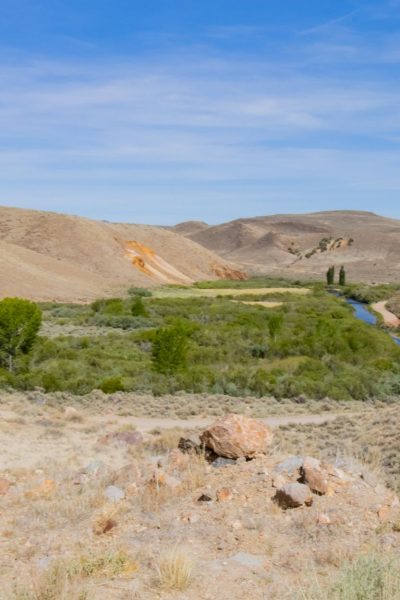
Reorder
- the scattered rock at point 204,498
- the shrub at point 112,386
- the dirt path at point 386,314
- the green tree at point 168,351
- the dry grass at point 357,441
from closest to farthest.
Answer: the scattered rock at point 204,498 < the dry grass at point 357,441 < the shrub at point 112,386 < the green tree at point 168,351 < the dirt path at point 386,314

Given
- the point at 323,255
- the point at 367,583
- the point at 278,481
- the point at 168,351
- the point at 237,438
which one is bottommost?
the point at 168,351

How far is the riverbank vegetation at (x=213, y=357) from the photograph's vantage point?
2598 centimetres

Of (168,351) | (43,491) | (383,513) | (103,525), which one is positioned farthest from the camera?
(168,351)

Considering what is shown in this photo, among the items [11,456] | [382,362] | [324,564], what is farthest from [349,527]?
[382,362]

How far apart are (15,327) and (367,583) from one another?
2178cm

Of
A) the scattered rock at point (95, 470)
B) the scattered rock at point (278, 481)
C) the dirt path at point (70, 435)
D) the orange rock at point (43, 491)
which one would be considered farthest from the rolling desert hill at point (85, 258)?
the scattered rock at point (278, 481)

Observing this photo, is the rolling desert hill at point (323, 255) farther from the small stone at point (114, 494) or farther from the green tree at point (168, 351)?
the small stone at point (114, 494)

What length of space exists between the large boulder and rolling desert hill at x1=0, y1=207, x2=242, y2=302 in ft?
163

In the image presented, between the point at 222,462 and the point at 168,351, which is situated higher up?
the point at 222,462

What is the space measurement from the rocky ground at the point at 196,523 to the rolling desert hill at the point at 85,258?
49.8m

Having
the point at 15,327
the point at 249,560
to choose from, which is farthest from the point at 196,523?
the point at 15,327

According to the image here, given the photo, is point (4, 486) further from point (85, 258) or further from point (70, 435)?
point (85, 258)

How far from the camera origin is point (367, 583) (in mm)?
5844

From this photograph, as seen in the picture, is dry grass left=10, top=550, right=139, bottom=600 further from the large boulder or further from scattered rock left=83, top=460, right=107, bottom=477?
scattered rock left=83, top=460, right=107, bottom=477
